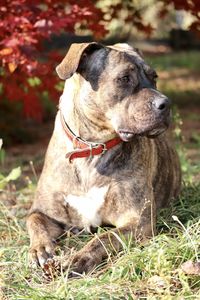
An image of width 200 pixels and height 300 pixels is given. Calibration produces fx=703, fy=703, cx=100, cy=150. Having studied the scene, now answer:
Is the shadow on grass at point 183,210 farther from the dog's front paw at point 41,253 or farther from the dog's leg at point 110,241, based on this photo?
the dog's front paw at point 41,253

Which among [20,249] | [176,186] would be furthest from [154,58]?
[20,249]

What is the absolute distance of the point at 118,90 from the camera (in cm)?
445

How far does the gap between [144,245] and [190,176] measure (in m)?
2.14

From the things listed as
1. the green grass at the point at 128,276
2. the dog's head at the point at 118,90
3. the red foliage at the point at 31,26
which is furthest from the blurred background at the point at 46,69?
the green grass at the point at 128,276

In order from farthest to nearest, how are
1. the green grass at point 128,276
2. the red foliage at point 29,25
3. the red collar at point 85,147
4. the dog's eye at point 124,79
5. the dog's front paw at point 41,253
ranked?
the red foliage at point 29,25 → the red collar at point 85,147 → the dog's eye at point 124,79 → the dog's front paw at point 41,253 → the green grass at point 128,276

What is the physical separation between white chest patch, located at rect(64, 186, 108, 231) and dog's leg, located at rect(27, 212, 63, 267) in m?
0.20

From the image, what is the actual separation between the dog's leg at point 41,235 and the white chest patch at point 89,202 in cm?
20

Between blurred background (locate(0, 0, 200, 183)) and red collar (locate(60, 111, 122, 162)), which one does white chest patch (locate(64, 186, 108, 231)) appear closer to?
red collar (locate(60, 111, 122, 162))

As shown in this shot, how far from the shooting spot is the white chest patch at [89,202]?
4.67 metres

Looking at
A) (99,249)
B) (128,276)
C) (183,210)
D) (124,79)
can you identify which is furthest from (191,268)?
(183,210)

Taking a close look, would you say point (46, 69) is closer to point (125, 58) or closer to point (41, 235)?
point (125, 58)

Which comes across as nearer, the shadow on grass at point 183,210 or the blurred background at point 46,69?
the shadow on grass at point 183,210

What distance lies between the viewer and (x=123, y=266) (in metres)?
3.95

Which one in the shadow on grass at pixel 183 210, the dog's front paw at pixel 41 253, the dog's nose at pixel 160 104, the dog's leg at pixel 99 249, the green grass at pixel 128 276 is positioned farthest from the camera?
the shadow on grass at pixel 183 210
